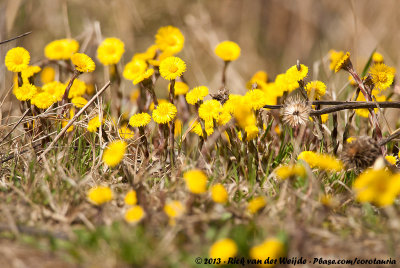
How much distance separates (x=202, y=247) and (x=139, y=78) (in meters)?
1.07

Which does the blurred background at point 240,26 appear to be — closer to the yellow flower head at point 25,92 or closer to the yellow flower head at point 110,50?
the yellow flower head at point 110,50

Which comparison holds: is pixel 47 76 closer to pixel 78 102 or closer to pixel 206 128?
pixel 78 102

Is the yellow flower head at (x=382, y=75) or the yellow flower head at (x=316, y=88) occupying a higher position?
the yellow flower head at (x=382, y=75)

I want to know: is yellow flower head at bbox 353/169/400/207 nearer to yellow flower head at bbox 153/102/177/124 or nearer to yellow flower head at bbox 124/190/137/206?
yellow flower head at bbox 124/190/137/206

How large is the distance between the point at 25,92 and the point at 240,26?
17.9 feet

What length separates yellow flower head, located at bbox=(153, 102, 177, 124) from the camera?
2.09 meters

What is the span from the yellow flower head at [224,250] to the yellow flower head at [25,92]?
135cm

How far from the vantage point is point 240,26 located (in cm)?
718

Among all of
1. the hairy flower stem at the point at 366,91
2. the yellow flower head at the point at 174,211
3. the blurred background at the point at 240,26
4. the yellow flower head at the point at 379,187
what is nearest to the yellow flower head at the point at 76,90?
the yellow flower head at the point at 174,211

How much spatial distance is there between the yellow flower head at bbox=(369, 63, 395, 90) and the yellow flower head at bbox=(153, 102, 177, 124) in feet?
3.16

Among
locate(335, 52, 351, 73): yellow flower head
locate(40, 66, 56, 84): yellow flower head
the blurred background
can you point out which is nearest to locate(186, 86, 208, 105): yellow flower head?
locate(335, 52, 351, 73): yellow flower head

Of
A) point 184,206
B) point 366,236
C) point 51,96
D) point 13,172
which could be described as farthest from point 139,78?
point 366,236

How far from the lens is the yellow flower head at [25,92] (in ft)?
7.04

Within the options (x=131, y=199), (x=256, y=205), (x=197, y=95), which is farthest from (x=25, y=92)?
(x=256, y=205)
